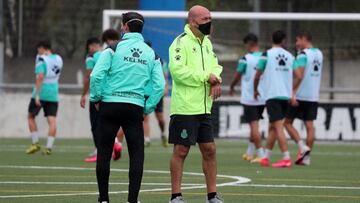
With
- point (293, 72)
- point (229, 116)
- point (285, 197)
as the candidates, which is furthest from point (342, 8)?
point (285, 197)

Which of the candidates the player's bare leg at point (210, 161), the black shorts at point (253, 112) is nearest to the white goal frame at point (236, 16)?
the black shorts at point (253, 112)

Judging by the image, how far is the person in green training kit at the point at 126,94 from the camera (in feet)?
40.8

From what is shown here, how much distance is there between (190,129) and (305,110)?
8803mm

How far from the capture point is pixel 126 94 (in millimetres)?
12453

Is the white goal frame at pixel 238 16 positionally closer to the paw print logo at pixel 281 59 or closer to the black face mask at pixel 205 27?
the paw print logo at pixel 281 59

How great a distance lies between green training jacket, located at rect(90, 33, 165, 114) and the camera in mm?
12406

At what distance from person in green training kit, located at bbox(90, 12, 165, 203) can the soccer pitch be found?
0.96m

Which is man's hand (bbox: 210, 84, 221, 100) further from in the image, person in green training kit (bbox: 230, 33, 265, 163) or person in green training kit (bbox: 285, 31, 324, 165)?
person in green training kit (bbox: 230, 33, 265, 163)

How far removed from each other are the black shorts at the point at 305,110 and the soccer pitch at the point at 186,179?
2.83ft

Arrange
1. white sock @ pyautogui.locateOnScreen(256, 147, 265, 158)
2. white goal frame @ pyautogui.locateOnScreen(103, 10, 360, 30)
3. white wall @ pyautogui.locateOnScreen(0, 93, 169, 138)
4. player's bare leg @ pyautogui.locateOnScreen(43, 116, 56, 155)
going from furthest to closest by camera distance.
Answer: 1. white wall @ pyautogui.locateOnScreen(0, 93, 169, 138)
2. white goal frame @ pyautogui.locateOnScreen(103, 10, 360, 30)
3. player's bare leg @ pyautogui.locateOnScreen(43, 116, 56, 155)
4. white sock @ pyautogui.locateOnScreen(256, 147, 265, 158)

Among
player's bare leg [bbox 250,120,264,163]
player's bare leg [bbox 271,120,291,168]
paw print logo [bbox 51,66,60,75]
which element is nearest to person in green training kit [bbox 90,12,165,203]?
player's bare leg [bbox 271,120,291,168]

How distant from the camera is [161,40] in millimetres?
28734

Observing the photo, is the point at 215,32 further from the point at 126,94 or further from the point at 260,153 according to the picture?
the point at 126,94

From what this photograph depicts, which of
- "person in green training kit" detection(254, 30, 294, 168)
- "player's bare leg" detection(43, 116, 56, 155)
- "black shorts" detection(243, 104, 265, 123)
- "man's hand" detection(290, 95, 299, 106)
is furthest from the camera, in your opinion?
"player's bare leg" detection(43, 116, 56, 155)
